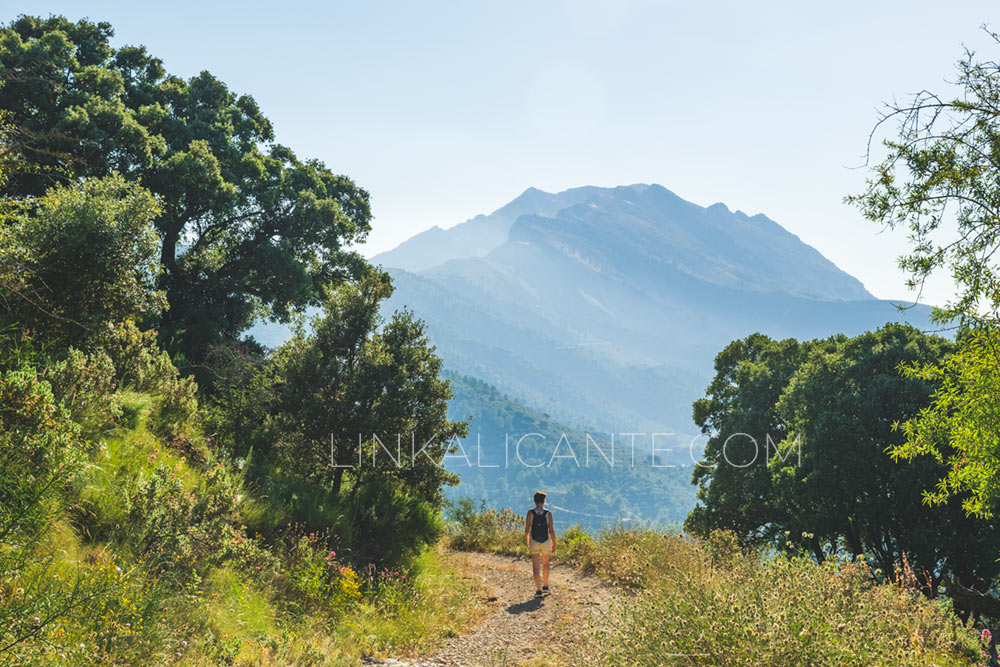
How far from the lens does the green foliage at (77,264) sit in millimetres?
8430

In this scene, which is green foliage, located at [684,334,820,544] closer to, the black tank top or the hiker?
the hiker

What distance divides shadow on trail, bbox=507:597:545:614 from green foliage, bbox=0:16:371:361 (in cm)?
1329

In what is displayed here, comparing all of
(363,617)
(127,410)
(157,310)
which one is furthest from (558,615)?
(157,310)

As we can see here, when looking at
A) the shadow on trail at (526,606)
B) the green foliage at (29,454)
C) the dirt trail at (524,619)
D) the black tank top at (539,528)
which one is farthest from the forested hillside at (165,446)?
the black tank top at (539,528)

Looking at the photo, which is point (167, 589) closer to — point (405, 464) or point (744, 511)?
point (405, 464)

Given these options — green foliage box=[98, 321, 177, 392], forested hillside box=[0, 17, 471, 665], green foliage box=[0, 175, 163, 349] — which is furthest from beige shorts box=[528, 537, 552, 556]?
green foliage box=[0, 175, 163, 349]

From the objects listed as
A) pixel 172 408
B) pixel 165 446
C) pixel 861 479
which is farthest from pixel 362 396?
pixel 861 479

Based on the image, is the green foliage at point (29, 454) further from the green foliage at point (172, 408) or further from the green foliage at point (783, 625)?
the green foliage at point (783, 625)

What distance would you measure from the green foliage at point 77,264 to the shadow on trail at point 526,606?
28.1 feet

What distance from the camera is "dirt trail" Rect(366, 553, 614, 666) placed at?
23.2ft

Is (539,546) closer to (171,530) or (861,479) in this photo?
(171,530)

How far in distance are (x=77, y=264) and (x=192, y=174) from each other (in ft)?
39.2

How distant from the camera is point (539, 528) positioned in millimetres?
10508

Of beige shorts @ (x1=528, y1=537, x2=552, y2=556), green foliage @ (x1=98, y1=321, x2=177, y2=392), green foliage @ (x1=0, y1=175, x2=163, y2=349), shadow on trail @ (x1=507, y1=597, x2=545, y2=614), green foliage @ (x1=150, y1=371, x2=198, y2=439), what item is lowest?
shadow on trail @ (x1=507, y1=597, x2=545, y2=614)
